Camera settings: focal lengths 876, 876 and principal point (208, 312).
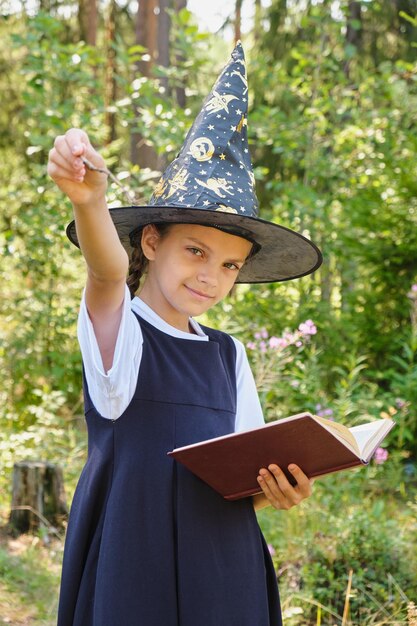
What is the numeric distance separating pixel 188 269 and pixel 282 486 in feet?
1.68

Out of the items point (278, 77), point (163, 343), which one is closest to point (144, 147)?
point (278, 77)

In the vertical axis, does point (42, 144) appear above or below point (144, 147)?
below

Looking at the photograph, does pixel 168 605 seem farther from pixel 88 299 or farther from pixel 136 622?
pixel 88 299

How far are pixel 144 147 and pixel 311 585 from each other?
21.8 ft

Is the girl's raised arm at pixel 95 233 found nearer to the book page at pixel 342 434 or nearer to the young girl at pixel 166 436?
the young girl at pixel 166 436

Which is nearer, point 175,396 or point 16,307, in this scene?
point 175,396

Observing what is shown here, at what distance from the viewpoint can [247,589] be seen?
1941mm

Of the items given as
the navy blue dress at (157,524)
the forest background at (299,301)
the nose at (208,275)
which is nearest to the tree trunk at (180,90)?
the forest background at (299,301)

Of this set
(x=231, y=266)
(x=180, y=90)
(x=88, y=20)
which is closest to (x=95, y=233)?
(x=231, y=266)

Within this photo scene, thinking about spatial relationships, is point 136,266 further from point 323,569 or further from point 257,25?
point 257,25

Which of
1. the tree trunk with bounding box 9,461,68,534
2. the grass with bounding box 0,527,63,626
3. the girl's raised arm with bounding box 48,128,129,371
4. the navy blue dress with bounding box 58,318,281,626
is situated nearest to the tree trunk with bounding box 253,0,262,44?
the tree trunk with bounding box 9,461,68,534

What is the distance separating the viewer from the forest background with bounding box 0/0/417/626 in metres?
3.95

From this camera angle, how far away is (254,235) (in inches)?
82.0

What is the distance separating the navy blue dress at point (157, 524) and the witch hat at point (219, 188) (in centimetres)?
26
